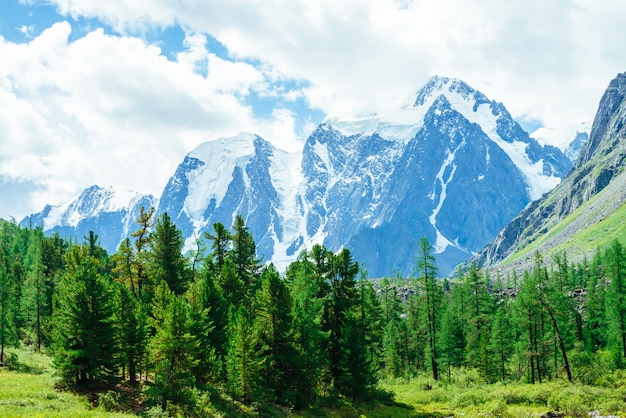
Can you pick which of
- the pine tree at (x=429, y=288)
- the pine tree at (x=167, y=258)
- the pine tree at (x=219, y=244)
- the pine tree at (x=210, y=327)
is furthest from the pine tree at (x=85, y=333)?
the pine tree at (x=429, y=288)

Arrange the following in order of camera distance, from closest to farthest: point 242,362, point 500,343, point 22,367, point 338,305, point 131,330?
point 242,362 < point 131,330 < point 22,367 < point 338,305 < point 500,343

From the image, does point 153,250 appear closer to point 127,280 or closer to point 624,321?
point 127,280

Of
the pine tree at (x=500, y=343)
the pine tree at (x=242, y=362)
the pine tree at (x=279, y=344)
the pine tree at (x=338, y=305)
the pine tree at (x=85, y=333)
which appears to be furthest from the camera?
the pine tree at (x=500, y=343)

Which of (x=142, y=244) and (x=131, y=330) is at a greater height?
(x=142, y=244)

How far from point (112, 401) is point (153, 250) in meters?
21.5

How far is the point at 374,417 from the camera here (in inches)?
1853

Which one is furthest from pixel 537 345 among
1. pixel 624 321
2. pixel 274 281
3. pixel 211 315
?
pixel 211 315

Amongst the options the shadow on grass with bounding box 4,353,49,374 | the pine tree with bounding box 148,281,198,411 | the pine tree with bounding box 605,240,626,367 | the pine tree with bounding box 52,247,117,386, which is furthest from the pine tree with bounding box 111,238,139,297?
the pine tree with bounding box 605,240,626,367

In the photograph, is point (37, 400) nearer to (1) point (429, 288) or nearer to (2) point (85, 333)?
(2) point (85, 333)

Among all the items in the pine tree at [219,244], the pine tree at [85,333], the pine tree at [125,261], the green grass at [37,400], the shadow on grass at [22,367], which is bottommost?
the green grass at [37,400]

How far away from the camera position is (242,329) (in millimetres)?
41031

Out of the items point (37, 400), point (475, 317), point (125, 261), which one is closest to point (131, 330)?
point (37, 400)

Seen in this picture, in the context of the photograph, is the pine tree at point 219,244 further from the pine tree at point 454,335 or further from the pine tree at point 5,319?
the pine tree at point 454,335

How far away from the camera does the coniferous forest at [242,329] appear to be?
3797 cm
